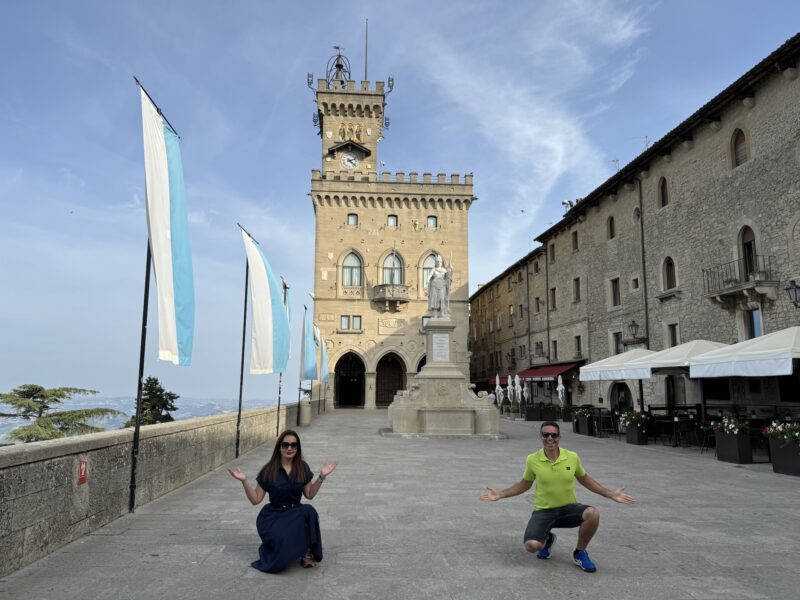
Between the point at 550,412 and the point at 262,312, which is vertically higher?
the point at 262,312

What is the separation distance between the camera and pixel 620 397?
28125 mm

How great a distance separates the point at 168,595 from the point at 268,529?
0.86 metres

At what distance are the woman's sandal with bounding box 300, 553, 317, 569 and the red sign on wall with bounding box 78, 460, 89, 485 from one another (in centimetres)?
255

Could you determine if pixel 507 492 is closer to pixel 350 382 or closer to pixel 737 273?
pixel 737 273

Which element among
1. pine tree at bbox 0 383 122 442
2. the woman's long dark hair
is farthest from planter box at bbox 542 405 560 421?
the woman's long dark hair

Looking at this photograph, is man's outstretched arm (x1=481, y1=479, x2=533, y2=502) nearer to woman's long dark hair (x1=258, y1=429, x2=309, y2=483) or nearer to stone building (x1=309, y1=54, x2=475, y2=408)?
woman's long dark hair (x1=258, y1=429, x2=309, y2=483)

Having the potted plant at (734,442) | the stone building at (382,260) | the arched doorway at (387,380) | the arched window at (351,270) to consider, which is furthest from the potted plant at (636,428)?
the arched doorway at (387,380)

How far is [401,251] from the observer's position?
1651 inches

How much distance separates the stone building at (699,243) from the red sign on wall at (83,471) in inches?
582

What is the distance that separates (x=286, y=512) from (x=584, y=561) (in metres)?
2.50

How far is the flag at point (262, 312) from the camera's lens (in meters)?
12.9

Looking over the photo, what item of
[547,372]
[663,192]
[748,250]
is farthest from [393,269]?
[748,250]

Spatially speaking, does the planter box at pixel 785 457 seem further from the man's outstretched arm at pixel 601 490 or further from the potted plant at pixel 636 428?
the man's outstretched arm at pixel 601 490

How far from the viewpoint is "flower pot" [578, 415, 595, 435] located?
1952cm
